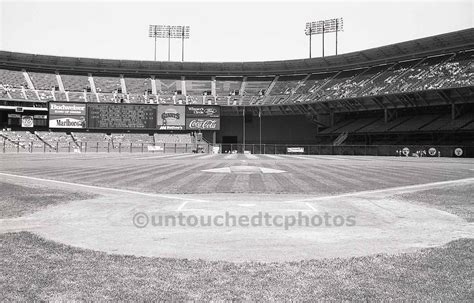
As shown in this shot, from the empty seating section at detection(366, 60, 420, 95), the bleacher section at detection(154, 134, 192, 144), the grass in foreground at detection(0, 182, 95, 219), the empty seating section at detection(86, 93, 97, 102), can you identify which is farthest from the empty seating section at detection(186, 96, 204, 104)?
the grass in foreground at detection(0, 182, 95, 219)

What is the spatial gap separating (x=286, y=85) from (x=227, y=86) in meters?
9.64

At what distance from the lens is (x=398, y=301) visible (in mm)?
3811

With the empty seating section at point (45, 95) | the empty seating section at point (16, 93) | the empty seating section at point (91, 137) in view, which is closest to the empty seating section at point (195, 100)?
the empty seating section at point (91, 137)

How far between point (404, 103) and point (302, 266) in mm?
49237

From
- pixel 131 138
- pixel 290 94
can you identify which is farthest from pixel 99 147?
pixel 290 94

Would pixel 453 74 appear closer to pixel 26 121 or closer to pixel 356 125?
pixel 356 125

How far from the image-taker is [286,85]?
65.4 m

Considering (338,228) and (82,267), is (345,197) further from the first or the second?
(82,267)

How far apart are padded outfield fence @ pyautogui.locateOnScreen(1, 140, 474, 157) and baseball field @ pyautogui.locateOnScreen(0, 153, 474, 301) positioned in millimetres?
32021

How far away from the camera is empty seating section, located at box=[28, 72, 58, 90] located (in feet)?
201

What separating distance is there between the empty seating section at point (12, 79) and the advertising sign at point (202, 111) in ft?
78.3

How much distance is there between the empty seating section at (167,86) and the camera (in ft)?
214

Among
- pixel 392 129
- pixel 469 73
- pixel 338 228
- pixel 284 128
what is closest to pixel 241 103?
pixel 284 128

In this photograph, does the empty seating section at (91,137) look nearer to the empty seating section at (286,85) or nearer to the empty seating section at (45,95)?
the empty seating section at (45,95)
